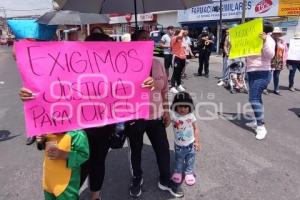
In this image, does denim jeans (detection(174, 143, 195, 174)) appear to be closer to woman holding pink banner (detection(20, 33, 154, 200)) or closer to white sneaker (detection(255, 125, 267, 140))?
woman holding pink banner (detection(20, 33, 154, 200))

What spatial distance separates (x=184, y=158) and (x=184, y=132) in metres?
0.33

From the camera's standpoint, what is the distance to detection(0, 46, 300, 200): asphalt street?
3691mm

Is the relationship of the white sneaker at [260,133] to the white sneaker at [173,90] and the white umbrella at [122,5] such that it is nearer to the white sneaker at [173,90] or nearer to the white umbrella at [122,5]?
the white umbrella at [122,5]

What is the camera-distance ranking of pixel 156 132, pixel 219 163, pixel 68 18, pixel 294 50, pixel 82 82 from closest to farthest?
1. pixel 82 82
2. pixel 156 132
3. pixel 219 163
4. pixel 68 18
5. pixel 294 50

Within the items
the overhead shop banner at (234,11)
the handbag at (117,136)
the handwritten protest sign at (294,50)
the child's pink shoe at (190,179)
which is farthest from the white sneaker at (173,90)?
the overhead shop banner at (234,11)

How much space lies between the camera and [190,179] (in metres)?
3.88

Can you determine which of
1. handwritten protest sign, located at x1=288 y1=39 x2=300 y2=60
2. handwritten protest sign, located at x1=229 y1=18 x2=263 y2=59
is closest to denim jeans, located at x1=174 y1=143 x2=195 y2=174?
handwritten protest sign, located at x1=229 y1=18 x2=263 y2=59

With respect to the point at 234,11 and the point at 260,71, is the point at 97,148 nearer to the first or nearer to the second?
the point at 260,71

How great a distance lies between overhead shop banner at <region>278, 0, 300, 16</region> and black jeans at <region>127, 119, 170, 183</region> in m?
18.4

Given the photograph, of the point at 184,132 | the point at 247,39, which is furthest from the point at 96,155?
the point at 247,39

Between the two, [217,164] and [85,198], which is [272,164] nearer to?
[217,164]

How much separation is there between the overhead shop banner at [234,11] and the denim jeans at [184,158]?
62.9 feet

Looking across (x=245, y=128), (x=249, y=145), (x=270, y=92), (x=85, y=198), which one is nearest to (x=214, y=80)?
(x=270, y=92)

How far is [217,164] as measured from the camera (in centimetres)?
441
